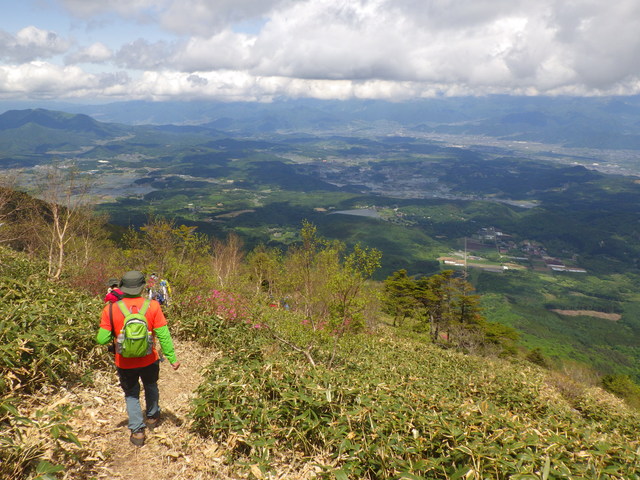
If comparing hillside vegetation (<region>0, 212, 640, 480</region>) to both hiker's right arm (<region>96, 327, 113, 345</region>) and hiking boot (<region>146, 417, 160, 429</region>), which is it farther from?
hiker's right arm (<region>96, 327, 113, 345</region>)

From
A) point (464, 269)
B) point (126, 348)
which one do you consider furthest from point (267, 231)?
point (126, 348)

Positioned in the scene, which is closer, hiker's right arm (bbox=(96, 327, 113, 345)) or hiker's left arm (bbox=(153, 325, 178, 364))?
hiker's right arm (bbox=(96, 327, 113, 345))

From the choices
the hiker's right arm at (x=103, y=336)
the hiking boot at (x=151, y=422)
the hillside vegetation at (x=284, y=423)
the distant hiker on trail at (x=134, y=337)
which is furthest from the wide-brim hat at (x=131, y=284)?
the hiking boot at (x=151, y=422)

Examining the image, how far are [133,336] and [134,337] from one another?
0.02 metres

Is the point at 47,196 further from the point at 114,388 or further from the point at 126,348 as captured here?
the point at 126,348

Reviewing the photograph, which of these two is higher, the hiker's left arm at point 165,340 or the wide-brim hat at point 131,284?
the wide-brim hat at point 131,284

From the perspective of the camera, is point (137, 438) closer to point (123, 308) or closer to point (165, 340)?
point (165, 340)

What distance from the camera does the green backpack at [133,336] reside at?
4.93m

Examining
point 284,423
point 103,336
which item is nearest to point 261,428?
point 284,423

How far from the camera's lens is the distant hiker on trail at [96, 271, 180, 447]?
4.98 meters

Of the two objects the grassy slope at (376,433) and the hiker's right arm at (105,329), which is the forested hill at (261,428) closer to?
the grassy slope at (376,433)

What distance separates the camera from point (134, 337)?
4.92m

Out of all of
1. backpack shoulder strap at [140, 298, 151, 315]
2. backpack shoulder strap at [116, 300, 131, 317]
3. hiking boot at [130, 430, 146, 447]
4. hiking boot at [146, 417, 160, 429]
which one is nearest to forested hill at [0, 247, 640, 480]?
hiking boot at [130, 430, 146, 447]

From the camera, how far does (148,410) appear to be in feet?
18.9
